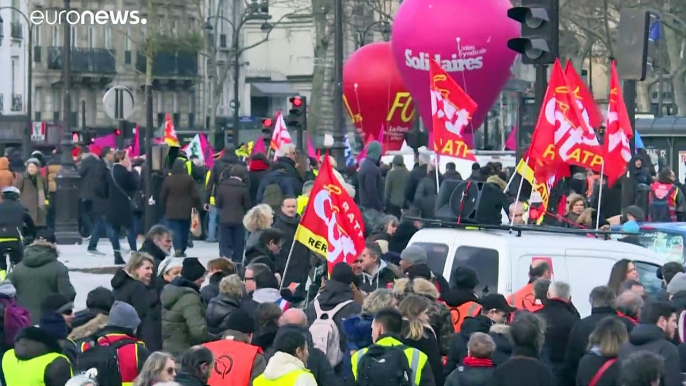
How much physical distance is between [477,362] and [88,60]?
68350 millimetres

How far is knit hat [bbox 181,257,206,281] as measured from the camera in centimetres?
1149

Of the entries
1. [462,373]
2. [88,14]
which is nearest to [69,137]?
[462,373]

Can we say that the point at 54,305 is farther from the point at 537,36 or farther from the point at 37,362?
the point at 537,36

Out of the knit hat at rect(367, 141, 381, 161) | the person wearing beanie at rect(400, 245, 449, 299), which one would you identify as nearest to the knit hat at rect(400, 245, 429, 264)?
the person wearing beanie at rect(400, 245, 449, 299)

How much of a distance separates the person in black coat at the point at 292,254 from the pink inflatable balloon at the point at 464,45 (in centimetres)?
1807

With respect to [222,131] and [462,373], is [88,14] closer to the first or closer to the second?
[222,131]

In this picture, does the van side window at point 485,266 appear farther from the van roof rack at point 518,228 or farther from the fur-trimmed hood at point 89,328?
the fur-trimmed hood at point 89,328

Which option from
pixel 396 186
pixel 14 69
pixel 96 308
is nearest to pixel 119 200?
pixel 396 186

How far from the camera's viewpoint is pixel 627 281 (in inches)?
453

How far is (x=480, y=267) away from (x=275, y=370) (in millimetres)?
3906

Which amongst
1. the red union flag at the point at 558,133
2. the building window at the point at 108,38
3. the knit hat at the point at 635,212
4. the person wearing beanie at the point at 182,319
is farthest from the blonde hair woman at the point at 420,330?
the building window at the point at 108,38

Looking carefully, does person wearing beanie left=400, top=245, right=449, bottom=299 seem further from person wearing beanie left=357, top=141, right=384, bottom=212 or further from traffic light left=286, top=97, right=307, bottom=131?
traffic light left=286, top=97, right=307, bottom=131

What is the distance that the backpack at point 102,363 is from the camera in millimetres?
9396

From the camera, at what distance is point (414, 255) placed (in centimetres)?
1259
